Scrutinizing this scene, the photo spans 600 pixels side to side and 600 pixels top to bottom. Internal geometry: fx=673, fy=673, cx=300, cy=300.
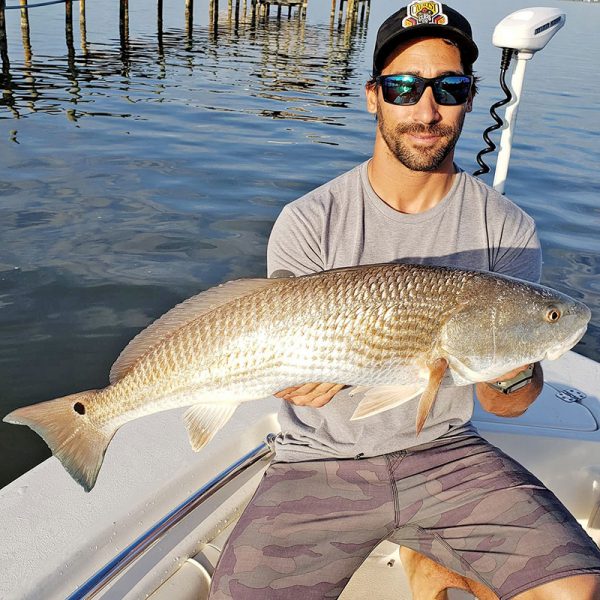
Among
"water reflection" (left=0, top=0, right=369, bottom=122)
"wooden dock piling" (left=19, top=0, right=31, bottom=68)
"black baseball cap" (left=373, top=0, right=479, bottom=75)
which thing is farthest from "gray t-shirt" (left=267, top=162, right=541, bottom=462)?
"wooden dock piling" (left=19, top=0, right=31, bottom=68)

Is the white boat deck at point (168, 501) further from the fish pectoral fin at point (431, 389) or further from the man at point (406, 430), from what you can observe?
the fish pectoral fin at point (431, 389)

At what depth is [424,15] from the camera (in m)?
2.90

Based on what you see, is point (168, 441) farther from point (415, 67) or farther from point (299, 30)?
point (299, 30)

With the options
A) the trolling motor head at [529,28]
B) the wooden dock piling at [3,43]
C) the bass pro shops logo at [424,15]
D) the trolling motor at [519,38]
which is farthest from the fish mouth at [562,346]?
the wooden dock piling at [3,43]

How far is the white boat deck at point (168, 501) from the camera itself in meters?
2.45

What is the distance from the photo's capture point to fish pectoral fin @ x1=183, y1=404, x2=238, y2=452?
2.61 m

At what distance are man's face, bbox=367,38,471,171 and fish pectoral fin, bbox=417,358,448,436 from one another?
88cm

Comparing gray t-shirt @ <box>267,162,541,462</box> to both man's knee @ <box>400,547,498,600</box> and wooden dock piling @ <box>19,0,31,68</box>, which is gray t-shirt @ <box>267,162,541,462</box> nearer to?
man's knee @ <box>400,547,498,600</box>

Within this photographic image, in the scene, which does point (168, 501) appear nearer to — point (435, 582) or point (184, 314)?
point (184, 314)

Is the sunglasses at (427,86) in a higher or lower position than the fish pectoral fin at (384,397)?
higher

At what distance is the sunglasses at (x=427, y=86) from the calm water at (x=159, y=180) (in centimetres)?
334

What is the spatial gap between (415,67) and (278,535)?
6.70 ft

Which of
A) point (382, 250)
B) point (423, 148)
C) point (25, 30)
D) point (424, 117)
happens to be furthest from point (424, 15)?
point (25, 30)

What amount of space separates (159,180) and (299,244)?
7.94 meters
